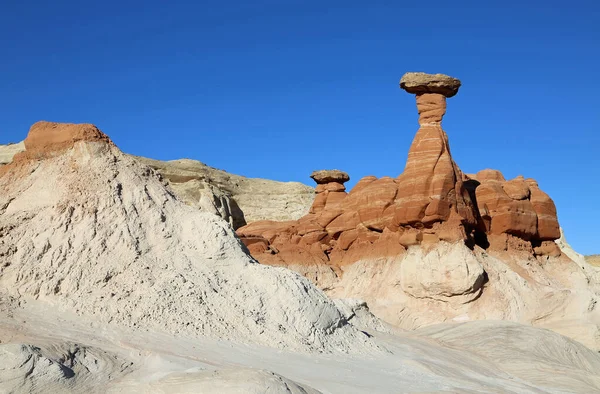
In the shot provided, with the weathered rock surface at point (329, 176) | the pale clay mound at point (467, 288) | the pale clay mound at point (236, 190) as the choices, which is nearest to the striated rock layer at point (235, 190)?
the pale clay mound at point (236, 190)

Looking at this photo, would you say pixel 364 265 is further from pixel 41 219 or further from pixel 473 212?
pixel 41 219

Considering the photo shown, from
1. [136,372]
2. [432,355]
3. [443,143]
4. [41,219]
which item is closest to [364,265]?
[443,143]

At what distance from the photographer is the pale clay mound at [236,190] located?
174 feet

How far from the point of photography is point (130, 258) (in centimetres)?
1253

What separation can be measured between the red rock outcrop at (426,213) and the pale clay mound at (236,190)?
Answer: 15657mm

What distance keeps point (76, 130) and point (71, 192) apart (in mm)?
1626

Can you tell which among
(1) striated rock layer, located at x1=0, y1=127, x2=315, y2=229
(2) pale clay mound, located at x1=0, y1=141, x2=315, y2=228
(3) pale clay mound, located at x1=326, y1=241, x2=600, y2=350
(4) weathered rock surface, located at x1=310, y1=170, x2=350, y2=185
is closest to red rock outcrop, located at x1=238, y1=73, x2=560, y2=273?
(3) pale clay mound, located at x1=326, y1=241, x2=600, y2=350

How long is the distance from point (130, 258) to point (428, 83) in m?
19.6

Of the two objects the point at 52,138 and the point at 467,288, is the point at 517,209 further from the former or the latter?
the point at 52,138

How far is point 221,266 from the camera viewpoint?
13547 millimetres

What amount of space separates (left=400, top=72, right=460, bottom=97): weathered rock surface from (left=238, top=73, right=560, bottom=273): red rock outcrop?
0.04 meters

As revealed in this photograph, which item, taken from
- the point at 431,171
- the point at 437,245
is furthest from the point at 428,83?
the point at 437,245

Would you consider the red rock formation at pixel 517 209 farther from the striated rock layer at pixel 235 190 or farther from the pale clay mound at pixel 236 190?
the pale clay mound at pixel 236 190

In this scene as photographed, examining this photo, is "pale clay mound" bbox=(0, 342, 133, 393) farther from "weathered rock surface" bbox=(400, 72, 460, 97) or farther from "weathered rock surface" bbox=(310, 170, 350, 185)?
"weathered rock surface" bbox=(310, 170, 350, 185)
